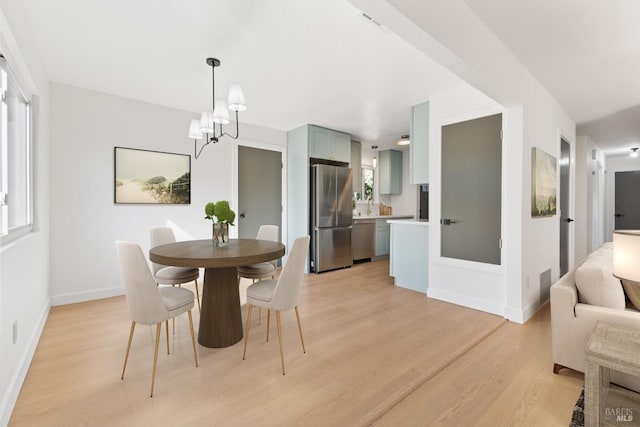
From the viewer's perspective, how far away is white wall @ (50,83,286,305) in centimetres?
318

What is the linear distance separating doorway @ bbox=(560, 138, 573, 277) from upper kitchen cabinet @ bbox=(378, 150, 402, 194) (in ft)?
9.77

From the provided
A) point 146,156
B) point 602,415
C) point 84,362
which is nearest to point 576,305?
point 602,415

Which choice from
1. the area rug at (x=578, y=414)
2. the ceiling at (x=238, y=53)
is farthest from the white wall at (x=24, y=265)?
the area rug at (x=578, y=414)

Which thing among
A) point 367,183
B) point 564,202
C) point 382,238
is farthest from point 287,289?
point 367,183

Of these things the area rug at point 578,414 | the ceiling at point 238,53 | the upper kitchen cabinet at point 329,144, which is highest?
the ceiling at point 238,53

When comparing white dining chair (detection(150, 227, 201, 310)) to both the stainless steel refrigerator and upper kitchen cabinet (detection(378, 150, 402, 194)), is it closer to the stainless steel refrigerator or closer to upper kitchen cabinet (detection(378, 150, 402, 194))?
the stainless steel refrigerator

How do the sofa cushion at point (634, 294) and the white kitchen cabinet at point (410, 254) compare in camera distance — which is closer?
the sofa cushion at point (634, 294)

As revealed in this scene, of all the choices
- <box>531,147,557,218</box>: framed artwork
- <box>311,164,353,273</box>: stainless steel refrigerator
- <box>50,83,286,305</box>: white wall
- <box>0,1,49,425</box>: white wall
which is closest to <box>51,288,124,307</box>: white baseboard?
<box>50,83,286,305</box>: white wall

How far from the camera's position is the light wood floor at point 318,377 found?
152 centimetres

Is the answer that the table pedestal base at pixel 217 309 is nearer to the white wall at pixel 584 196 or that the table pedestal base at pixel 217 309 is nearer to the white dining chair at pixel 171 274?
Result: the white dining chair at pixel 171 274

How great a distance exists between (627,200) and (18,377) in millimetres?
11012

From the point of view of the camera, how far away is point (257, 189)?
4.79 meters

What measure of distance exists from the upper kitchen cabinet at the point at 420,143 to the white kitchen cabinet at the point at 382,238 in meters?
2.23

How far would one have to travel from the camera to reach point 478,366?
2.00 m
